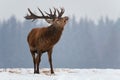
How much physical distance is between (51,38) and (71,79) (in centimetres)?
104

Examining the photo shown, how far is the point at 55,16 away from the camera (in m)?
7.20

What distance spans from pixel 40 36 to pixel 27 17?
48cm

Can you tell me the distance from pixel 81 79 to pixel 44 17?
1369mm

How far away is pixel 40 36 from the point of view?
7309 millimetres

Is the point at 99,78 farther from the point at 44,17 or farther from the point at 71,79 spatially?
the point at 44,17

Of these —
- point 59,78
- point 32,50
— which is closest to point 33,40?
point 32,50

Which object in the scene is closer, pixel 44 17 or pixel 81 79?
pixel 81 79

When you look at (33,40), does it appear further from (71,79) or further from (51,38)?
(71,79)

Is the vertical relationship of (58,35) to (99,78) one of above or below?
above

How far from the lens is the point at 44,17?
7.27 metres

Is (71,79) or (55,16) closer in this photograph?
(71,79)

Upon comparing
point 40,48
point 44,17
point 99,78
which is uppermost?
point 44,17

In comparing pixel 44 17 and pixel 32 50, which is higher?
pixel 44 17

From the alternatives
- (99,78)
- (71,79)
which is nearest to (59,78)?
(71,79)
